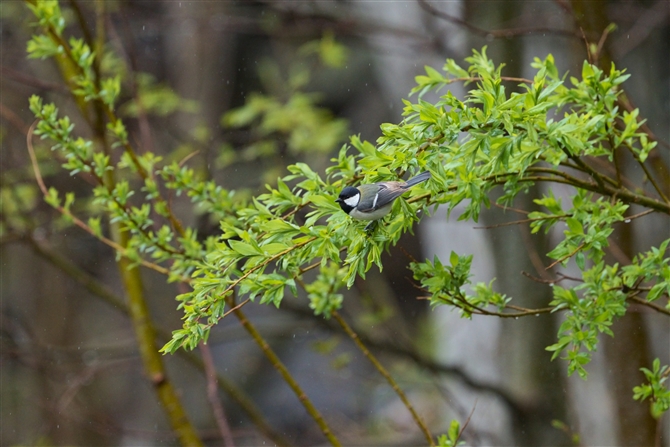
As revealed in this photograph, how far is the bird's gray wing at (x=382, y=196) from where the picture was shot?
4.66 feet

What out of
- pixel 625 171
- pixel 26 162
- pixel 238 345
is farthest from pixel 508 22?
pixel 238 345

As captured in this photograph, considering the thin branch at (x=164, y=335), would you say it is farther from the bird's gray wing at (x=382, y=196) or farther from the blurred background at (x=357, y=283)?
the bird's gray wing at (x=382, y=196)

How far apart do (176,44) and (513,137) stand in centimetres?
690

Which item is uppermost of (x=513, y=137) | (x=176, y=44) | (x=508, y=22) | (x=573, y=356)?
(x=176, y=44)

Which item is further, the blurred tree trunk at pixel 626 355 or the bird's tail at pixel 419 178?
the blurred tree trunk at pixel 626 355

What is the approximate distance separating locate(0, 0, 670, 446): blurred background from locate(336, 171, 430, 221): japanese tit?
2.64 ft

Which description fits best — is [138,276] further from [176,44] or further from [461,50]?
[176,44]

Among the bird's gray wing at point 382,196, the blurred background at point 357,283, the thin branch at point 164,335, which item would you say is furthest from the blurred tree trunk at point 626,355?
the bird's gray wing at point 382,196

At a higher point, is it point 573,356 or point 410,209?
point 410,209

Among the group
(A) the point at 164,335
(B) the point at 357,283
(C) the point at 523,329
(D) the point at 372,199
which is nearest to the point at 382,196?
(D) the point at 372,199

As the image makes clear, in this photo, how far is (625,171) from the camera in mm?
3457

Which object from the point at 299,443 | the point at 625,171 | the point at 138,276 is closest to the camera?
the point at 138,276

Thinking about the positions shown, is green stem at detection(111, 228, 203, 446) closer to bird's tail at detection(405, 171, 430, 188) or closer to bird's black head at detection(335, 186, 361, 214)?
bird's black head at detection(335, 186, 361, 214)

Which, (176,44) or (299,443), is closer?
(299,443)
